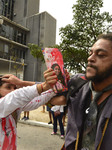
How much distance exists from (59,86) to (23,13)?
2552 cm

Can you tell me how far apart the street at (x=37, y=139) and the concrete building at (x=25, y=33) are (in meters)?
15.0

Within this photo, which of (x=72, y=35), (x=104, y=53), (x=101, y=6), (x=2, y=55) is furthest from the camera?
(x=2, y=55)

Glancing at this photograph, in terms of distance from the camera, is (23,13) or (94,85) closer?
(94,85)

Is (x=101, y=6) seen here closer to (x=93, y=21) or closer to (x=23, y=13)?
(x=93, y=21)

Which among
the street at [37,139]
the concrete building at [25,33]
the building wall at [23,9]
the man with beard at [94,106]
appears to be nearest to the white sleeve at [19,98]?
the man with beard at [94,106]

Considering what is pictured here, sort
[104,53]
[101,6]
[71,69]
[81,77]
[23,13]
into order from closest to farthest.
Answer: [104,53] < [81,77] < [101,6] < [71,69] < [23,13]

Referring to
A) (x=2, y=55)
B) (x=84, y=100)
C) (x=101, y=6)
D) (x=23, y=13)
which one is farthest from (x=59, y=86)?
(x=23, y=13)

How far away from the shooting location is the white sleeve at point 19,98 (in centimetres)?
116

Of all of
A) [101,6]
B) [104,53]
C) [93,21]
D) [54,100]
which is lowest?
[54,100]

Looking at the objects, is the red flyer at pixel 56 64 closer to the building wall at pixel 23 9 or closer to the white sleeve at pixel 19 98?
the white sleeve at pixel 19 98

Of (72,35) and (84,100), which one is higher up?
(72,35)

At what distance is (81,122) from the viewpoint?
1.08 m

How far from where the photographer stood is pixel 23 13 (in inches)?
922

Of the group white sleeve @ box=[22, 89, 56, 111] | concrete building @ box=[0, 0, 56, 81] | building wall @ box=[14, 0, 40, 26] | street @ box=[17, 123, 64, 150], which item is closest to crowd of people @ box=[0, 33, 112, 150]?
white sleeve @ box=[22, 89, 56, 111]
